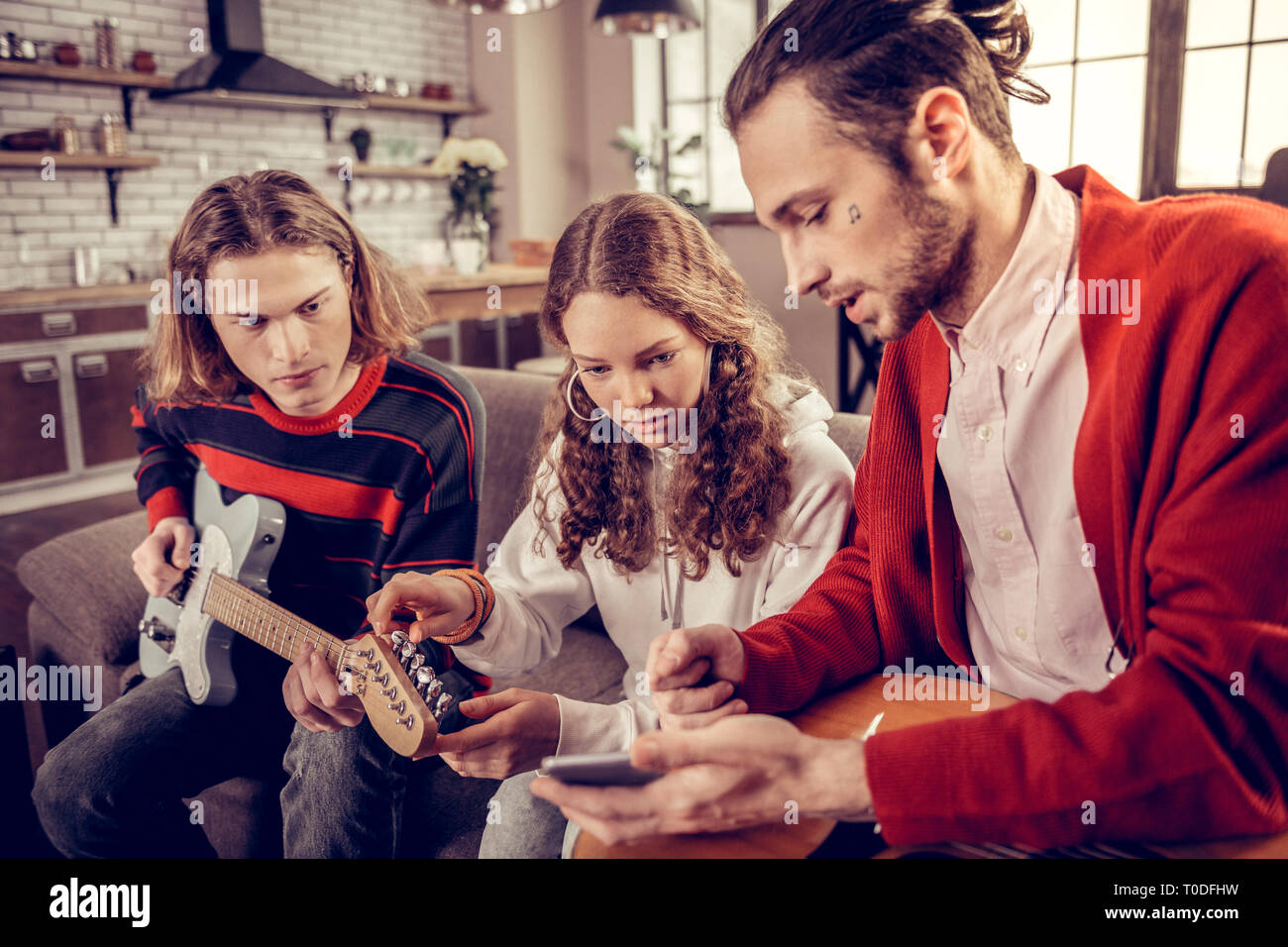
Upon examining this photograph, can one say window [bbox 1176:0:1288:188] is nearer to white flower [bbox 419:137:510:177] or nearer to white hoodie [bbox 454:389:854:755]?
white flower [bbox 419:137:510:177]

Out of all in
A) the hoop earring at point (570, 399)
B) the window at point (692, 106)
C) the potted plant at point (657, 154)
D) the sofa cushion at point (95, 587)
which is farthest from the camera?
the window at point (692, 106)

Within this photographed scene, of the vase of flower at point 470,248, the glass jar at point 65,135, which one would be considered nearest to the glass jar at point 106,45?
the glass jar at point 65,135

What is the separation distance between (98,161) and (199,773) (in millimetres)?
3880

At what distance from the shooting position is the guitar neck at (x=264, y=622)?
1.17m

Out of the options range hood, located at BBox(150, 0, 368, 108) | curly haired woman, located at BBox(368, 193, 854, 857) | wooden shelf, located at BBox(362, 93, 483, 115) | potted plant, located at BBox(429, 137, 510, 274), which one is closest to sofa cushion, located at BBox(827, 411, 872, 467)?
curly haired woman, located at BBox(368, 193, 854, 857)

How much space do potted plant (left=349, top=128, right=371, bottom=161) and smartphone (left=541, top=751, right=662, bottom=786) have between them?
544cm

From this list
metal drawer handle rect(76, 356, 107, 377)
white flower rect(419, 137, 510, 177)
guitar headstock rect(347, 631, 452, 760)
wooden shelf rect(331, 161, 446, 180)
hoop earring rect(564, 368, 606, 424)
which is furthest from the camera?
wooden shelf rect(331, 161, 446, 180)

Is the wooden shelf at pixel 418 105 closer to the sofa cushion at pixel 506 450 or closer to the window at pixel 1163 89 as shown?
the window at pixel 1163 89

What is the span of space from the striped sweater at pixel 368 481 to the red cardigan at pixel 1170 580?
0.81m

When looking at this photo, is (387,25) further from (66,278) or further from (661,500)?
(661,500)

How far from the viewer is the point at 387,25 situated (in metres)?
5.77

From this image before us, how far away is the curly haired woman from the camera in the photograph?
115 centimetres

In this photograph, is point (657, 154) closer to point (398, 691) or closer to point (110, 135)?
point (110, 135)
